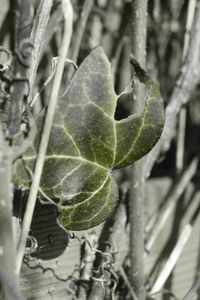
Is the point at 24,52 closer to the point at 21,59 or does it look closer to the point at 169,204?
the point at 21,59

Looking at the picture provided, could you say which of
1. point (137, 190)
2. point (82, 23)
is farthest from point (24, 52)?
point (82, 23)

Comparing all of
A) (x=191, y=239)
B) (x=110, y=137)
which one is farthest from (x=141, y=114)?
(x=191, y=239)

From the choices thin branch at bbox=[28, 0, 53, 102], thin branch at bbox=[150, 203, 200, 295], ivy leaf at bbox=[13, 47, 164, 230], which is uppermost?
thin branch at bbox=[28, 0, 53, 102]

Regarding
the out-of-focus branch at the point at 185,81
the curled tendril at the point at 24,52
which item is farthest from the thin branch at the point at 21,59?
the out-of-focus branch at the point at 185,81

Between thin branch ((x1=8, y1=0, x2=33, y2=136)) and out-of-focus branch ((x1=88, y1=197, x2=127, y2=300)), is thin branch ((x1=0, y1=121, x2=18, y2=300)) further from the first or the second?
out-of-focus branch ((x1=88, y1=197, x2=127, y2=300))

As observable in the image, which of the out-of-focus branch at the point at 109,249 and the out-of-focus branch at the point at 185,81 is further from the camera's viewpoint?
the out-of-focus branch at the point at 185,81

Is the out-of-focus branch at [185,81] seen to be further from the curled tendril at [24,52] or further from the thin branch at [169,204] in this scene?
the curled tendril at [24,52]

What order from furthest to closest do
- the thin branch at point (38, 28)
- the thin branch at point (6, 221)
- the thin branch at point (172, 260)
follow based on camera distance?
the thin branch at point (172, 260) → the thin branch at point (38, 28) → the thin branch at point (6, 221)

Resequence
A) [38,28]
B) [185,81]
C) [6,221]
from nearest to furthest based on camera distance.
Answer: [6,221], [38,28], [185,81]

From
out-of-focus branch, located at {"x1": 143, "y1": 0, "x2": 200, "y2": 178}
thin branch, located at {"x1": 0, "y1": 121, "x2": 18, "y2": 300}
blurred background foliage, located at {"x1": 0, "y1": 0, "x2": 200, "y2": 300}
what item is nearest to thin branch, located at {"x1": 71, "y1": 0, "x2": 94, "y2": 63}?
blurred background foliage, located at {"x1": 0, "y1": 0, "x2": 200, "y2": 300}
